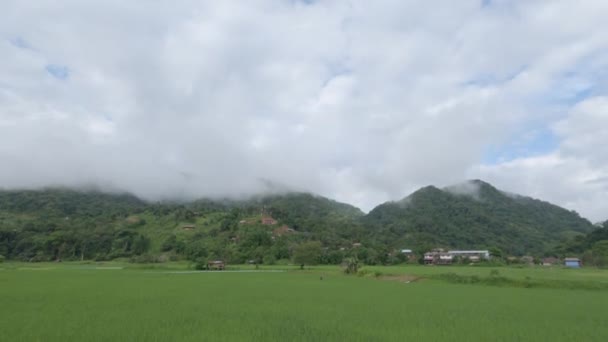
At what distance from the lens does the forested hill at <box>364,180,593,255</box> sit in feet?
352

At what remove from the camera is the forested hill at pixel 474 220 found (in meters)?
107

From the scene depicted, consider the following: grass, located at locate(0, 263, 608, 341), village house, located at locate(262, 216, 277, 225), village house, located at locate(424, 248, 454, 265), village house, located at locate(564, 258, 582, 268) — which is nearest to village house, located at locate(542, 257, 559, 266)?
village house, located at locate(564, 258, 582, 268)

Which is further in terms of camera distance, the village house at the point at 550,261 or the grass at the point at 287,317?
the village house at the point at 550,261

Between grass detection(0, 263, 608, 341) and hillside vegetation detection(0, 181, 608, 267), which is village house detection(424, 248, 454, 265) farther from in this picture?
grass detection(0, 263, 608, 341)

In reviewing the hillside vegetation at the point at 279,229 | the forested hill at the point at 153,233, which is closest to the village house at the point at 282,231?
the forested hill at the point at 153,233

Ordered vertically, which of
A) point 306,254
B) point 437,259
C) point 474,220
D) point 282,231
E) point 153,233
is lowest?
point 437,259

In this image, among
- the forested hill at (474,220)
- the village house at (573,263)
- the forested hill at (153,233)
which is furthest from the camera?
the forested hill at (474,220)

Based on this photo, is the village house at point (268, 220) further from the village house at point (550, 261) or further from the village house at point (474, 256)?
the village house at point (550, 261)

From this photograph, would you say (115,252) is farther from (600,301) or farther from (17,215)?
(600,301)

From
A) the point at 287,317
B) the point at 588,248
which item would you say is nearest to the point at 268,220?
the point at 588,248

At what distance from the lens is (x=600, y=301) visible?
74.7 ft

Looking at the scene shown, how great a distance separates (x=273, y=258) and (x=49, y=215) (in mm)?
78948

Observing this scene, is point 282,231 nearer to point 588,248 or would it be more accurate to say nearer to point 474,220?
point 474,220

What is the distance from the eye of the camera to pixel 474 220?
11925cm
